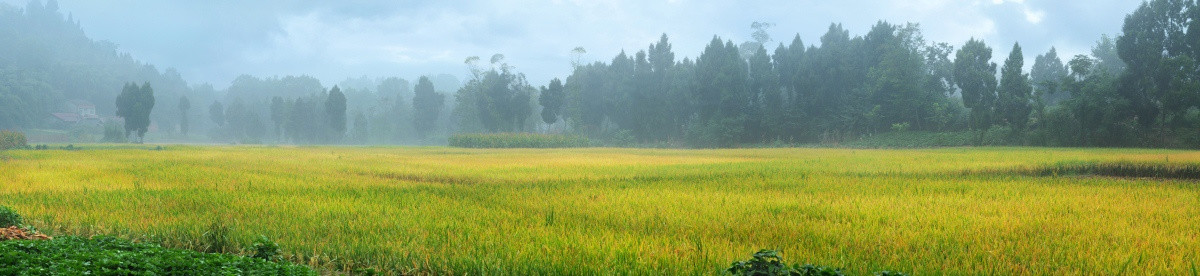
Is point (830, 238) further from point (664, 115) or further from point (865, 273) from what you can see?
point (664, 115)

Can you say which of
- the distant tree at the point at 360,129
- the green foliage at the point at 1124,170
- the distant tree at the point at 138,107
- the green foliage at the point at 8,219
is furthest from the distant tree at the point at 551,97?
the green foliage at the point at 8,219

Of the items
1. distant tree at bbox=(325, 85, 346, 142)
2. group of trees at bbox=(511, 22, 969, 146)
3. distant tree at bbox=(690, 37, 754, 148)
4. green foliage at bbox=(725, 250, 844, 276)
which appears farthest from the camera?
distant tree at bbox=(325, 85, 346, 142)

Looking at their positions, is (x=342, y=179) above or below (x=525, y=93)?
below

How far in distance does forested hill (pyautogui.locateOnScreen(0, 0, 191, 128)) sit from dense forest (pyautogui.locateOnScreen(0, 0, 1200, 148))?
1.65 feet

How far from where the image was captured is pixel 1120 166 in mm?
12984

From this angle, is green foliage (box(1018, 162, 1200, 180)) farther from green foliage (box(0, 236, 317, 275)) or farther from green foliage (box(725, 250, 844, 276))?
green foliage (box(0, 236, 317, 275))

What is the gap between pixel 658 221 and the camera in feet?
20.8

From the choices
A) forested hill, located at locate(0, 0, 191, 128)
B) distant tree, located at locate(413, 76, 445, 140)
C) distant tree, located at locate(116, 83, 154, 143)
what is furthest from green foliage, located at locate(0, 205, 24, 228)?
forested hill, located at locate(0, 0, 191, 128)

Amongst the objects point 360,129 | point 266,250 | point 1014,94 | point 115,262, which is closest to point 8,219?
point 266,250

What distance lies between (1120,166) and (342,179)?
1481 centimetres

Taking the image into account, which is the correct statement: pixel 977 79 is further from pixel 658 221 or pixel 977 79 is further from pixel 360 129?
pixel 360 129

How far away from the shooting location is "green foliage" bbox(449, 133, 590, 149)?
45438mm

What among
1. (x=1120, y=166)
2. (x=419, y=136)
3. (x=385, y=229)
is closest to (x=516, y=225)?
(x=385, y=229)

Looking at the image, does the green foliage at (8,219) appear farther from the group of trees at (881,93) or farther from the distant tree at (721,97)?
the distant tree at (721,97)
